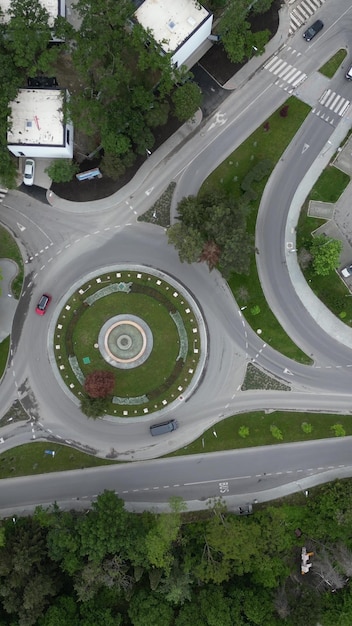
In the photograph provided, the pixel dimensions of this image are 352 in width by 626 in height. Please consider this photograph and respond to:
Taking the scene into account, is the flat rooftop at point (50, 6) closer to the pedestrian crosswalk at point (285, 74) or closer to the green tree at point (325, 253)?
the pedestrian crosswalk at point (285, 74)

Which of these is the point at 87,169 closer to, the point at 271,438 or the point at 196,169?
the point at 196,169

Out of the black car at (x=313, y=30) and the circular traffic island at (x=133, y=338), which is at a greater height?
the black car at (x=313, y=30)

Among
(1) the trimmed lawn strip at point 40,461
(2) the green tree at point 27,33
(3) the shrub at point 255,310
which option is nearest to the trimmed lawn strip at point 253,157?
(3) the shrub at point 255,310

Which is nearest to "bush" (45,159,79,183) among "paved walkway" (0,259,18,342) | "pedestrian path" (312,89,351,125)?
"paved walkway" (0,259,18,342)

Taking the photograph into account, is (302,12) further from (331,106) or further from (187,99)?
(187,99)

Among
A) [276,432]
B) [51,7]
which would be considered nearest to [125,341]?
[276,432]
